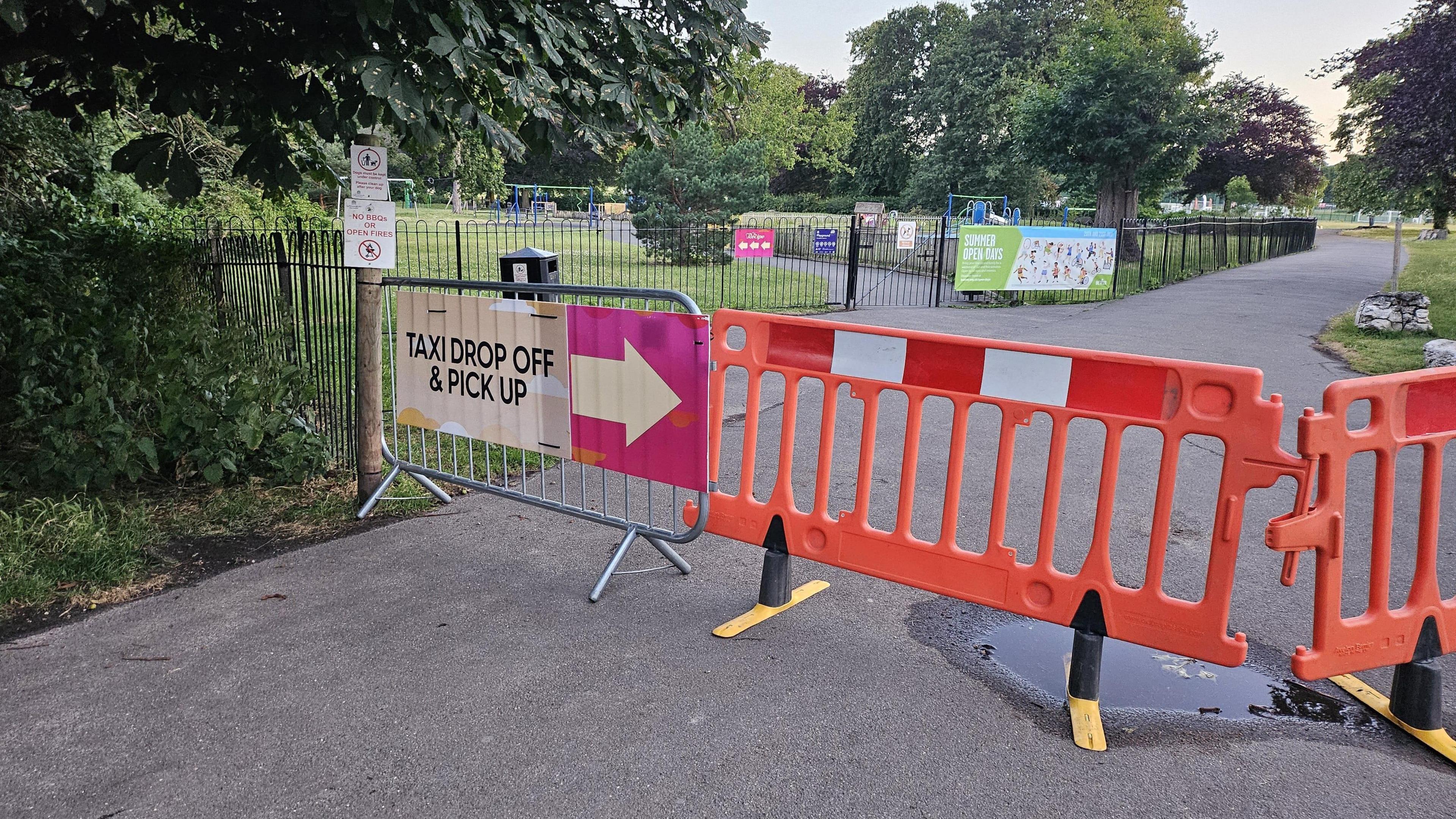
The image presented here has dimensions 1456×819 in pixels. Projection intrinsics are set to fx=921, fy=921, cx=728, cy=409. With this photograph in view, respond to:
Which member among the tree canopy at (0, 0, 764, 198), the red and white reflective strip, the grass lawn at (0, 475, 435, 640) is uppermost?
the tree canopy at (0, 0, 764, 198)

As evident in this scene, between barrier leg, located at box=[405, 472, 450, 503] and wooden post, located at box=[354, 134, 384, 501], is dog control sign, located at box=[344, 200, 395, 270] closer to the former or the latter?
wooden post, located at box=[354, 134, 384, 501]

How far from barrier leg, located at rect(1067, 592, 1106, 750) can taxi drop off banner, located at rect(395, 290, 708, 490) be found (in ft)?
5.72

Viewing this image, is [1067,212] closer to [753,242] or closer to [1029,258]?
[1029,258]

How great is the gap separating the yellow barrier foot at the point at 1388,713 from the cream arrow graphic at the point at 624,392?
296 cm

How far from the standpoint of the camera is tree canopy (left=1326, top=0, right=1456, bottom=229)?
13.9 metres

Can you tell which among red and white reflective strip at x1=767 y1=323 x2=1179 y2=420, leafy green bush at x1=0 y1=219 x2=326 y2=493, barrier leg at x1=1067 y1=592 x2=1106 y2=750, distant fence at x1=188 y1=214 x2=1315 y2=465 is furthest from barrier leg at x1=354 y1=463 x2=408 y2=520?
barrier leg at x1=1067 y1=592 x2=1106 y2=750

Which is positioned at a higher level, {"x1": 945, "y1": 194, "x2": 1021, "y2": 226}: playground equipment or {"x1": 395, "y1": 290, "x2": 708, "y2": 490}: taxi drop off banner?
{"x1": 945, "y1": 194, "x2": 1021, "y2": 226}: playground equipment

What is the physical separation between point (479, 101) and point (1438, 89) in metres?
15.1

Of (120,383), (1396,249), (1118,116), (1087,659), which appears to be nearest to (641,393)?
(1087,659)

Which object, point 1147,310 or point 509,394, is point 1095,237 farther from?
point 509,394

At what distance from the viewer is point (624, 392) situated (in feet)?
14.8

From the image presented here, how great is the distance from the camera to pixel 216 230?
737 centimetres

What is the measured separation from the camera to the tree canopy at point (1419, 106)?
45.6ft

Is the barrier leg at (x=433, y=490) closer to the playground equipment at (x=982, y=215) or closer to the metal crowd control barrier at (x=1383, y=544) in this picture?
the metal crowd control barrier at (x=1383, y=544)
